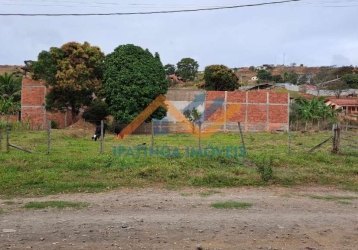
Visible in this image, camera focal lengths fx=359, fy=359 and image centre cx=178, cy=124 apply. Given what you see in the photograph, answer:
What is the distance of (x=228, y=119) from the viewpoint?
3312 cm

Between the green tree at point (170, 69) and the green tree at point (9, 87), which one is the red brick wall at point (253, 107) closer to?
the green tree at point (9, 87)

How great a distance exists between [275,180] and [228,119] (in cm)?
2401

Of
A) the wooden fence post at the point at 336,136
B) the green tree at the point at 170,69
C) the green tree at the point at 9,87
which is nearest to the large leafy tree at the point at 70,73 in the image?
the green tree at the point at 9,87

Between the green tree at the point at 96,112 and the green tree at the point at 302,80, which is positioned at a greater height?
the green tree at the point at 302,80

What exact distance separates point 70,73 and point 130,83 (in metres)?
4.48

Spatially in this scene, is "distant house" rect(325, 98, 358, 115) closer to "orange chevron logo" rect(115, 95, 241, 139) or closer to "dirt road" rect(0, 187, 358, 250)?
"orange chevron logo" rect(115, 95, 241, 139)

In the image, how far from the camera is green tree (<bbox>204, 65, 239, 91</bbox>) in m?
45.2

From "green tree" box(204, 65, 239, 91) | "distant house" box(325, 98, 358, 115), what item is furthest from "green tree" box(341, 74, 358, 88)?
"green tree" box(204, 65, 239, 91)

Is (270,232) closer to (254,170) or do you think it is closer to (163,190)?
(163,190)

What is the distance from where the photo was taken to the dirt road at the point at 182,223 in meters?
4.73

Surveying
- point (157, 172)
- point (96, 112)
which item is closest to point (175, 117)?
point (96, 112)

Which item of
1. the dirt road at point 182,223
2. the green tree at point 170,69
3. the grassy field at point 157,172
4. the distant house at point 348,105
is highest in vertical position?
the green tree at point 170,69

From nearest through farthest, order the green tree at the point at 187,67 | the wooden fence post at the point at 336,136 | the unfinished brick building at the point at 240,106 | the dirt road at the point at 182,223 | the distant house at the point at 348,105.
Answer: the dirt road at the point at 182,223 < the wooden fence post at the point at 336,136 < the unfinished brick building at the point at 240,106 < the distant house at the point at 348,105 < the green tree at the point at 187,67

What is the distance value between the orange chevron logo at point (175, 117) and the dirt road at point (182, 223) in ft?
65.4
